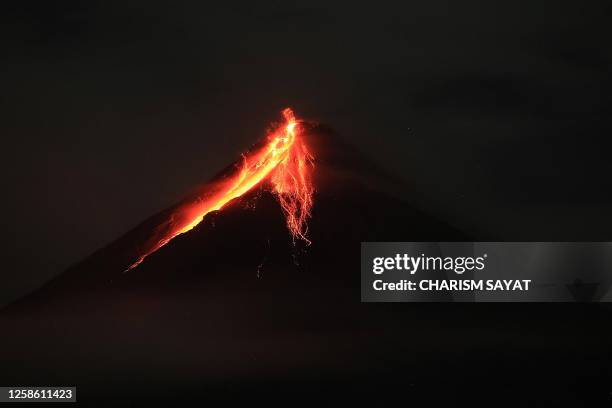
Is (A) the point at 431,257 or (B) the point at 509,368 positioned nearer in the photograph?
(B) the point at 509,368

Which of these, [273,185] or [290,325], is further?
[273,185]

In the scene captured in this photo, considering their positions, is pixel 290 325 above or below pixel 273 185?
below

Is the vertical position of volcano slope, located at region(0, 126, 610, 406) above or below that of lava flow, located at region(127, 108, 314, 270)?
below

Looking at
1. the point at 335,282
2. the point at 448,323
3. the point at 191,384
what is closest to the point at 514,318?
the point at 448,323

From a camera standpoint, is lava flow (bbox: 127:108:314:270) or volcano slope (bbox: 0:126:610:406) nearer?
volcano slope (bbox: 0:126:610:406)

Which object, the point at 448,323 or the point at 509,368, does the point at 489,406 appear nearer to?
the point at 509,368
